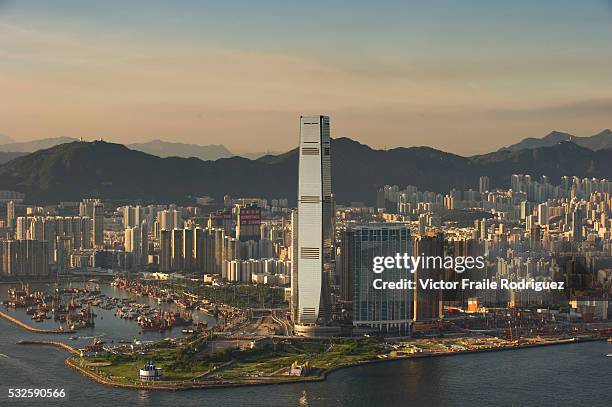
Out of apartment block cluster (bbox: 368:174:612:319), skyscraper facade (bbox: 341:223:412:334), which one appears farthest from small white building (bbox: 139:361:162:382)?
apartment block cluster (bbox: 368:174:612:319)

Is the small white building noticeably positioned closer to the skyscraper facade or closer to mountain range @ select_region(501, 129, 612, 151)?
the skyscraper facade

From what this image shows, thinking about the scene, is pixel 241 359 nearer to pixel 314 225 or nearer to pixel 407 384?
pixel 407 384

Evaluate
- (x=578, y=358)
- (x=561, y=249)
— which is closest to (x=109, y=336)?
(x=578, y=358)

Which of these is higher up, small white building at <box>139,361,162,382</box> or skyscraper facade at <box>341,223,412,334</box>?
skyscraper facade at <box>341,223,412,334</box>

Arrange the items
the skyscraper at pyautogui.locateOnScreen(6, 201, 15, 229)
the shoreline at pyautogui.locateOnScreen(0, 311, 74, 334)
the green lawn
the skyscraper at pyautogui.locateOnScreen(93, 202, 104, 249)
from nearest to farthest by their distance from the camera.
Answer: the green lawn < the shoreline at pyautogui.locateOnScreen(0, 311, 74, 334) < the skyscraper at pyautogui.locateOnScreen(93, 202, 104, 249) < the skyscraper at pyautogui.locateOnScreen(6, 201, 15, 229)

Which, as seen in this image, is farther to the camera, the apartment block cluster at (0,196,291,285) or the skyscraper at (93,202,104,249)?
the skyscraper at (93,202,104,249)

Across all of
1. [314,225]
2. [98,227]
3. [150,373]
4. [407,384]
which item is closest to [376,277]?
[314,225]

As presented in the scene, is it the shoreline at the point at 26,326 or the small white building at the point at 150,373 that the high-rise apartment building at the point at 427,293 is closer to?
the small white building at the point at 150,373
